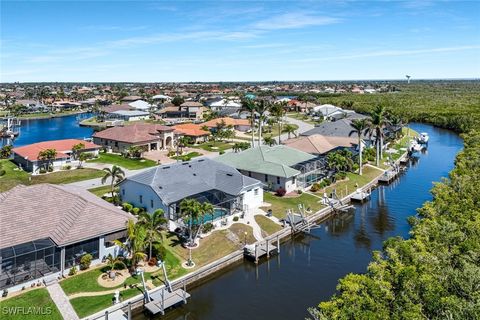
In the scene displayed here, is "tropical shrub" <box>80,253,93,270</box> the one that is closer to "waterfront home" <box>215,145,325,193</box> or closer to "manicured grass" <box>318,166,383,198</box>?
"waterfront home" <box>215,145,325,193</box>

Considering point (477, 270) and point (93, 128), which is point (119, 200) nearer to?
point (477, 270)

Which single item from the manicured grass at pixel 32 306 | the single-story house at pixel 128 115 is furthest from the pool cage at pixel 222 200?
the single-story house at pixel 128 115

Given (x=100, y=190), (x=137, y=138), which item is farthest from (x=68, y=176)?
(x=137, y=138)

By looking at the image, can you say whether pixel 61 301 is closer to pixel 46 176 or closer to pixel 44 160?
pixel 46 176

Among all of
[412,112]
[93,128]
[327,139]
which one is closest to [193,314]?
[327,139]

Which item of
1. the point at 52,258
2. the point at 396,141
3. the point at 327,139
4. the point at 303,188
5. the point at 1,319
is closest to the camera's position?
the point at 1,319
